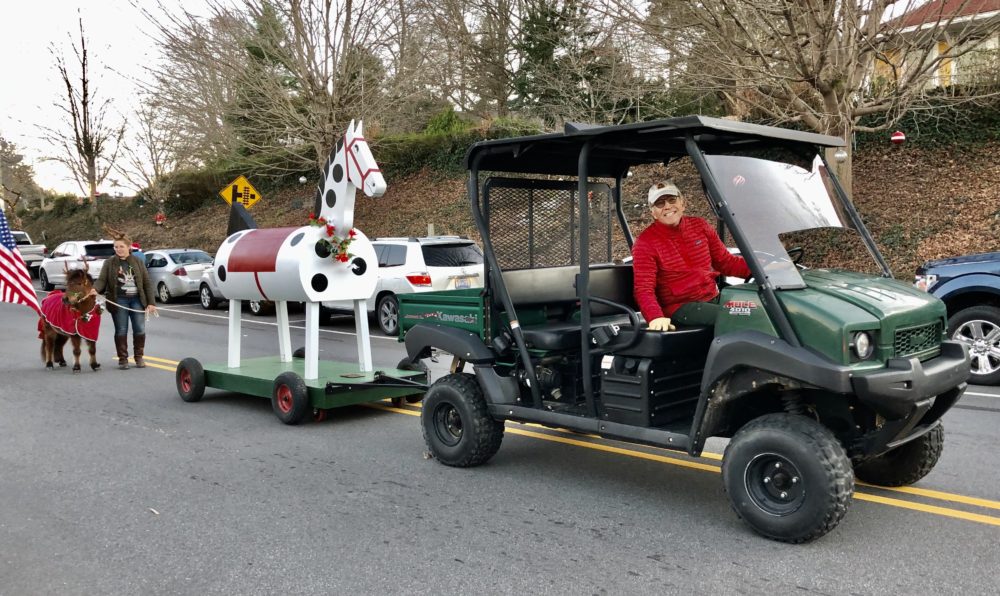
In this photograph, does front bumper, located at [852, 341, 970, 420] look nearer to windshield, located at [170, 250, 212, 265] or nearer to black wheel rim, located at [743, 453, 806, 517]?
black wheel rim, located at [743, 453, 806, 517]

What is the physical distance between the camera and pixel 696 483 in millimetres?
5617

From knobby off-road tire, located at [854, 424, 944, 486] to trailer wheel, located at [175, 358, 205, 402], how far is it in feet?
21.2

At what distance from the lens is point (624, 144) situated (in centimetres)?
541

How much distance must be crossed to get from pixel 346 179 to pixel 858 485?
5226mm

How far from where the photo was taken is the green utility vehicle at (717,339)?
167 inches

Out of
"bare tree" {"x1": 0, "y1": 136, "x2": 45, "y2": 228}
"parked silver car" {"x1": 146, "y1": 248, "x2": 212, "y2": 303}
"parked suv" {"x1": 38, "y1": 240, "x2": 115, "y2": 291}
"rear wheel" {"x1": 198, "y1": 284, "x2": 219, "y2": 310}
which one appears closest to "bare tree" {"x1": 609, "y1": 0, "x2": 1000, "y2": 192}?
"rear wheel" {"x1": 198, "y1": 284, "x2": 219, "y2": 310}

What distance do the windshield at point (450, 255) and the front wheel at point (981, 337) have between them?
8092 mm

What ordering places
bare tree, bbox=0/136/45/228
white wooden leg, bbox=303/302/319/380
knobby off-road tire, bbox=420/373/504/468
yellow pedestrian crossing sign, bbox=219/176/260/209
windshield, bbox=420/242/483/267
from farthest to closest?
1. bare tree, bbox=0/136/45/228
2. yellow pedestrian crossing sign, bbox=219/176/260/209
3. windshield, bbox=420/242/483/267
4. white wooden leg, bbox=303/302/319/380
5. knobby off-road tire, bbox=420/373/504/468

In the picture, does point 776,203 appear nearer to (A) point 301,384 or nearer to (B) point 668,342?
(B) point 668,342

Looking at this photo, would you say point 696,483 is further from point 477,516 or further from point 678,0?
point 678,0

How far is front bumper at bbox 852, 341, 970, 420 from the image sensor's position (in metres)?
4.04

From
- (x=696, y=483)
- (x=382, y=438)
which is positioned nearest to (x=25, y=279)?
(x=382, y=438)

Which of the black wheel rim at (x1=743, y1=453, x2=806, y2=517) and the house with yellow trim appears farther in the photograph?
the house with yellow trim

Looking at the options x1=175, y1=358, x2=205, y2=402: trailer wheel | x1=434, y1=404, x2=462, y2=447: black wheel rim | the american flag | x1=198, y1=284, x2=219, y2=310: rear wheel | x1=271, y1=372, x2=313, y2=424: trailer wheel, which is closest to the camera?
x1=434, y1=404, x2=462, y2=447: black wheel rim
